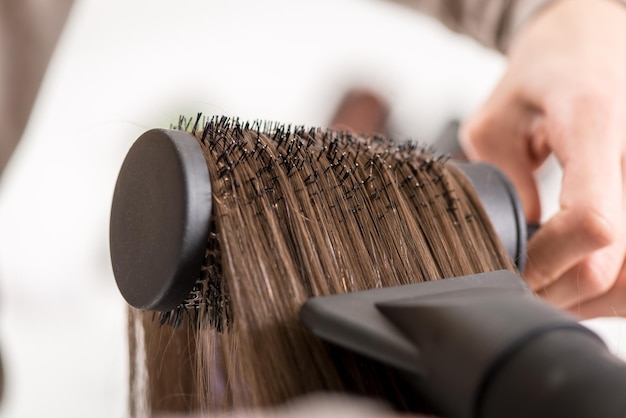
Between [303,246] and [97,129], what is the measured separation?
0.92m

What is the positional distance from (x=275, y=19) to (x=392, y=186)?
1042 mm

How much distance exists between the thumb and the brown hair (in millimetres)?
252

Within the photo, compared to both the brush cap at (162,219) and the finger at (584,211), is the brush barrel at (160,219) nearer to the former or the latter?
the brush cap at (162,219)

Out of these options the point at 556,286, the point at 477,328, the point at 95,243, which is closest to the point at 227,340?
the point at 477,328

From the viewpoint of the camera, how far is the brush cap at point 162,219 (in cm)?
41

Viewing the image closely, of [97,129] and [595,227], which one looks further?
[97,129]

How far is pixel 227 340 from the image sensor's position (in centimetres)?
44

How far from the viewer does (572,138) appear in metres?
0.65

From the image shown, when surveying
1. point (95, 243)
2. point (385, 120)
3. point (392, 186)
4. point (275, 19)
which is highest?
point (275, 19)

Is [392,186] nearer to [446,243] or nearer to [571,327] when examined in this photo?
[446,243]

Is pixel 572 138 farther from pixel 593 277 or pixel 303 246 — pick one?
pixel 303 246

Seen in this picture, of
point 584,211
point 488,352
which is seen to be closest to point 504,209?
point 584,211

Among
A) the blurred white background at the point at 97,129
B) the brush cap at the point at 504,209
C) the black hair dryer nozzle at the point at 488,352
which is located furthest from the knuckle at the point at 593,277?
the blurred white background at the point at 97,129

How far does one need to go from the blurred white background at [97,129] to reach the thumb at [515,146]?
60 cm
